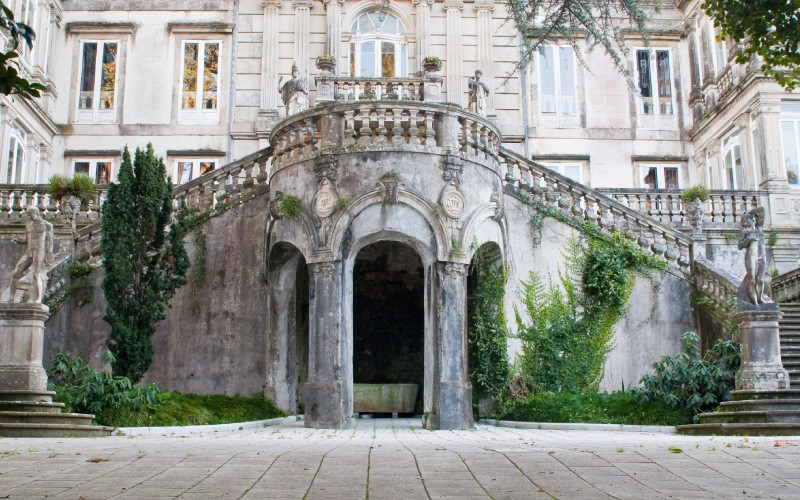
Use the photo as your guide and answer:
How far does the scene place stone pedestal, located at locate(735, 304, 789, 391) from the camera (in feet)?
46.3

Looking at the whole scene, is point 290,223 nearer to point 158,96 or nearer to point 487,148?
point 487,148

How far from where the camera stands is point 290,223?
658 inches

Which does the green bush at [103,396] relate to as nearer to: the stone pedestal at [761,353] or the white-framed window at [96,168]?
the stone pedestal at [761,353]

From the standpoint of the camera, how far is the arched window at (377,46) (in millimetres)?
26984

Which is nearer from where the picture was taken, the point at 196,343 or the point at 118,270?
the point at 118,270

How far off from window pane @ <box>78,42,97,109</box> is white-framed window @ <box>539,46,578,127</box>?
13.8 meters

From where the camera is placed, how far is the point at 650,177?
2725 cm

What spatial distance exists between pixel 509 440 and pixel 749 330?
15.9 ft

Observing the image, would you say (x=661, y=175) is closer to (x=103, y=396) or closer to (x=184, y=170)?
(x=184, y=170)

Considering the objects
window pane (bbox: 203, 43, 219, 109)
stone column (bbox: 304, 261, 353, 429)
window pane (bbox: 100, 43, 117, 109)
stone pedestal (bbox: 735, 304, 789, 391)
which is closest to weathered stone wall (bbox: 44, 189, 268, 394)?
stone column (bbox: 304, 261, 353, 429)

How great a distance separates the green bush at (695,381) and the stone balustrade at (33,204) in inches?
522

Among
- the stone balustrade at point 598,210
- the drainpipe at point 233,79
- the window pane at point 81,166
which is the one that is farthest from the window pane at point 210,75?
the stone balustrade at point 598,210

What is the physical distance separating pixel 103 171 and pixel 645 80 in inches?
667

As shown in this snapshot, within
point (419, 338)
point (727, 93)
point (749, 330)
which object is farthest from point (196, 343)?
point (727, 93)
